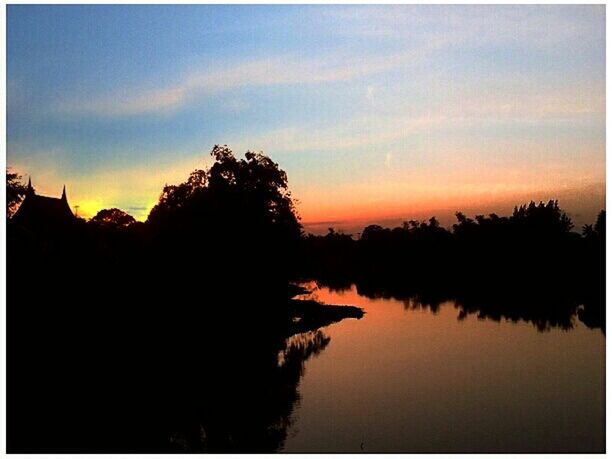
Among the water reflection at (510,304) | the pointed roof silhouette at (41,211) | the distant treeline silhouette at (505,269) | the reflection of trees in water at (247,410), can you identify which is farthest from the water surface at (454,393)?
the pointed roof silhouette at (41,211)

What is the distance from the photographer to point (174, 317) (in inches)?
746

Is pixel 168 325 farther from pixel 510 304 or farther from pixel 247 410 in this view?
pixel 510 304

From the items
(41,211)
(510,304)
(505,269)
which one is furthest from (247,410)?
(505,269)

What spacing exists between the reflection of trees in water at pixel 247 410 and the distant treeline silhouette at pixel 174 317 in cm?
5

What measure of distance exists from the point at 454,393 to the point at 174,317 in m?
8.64

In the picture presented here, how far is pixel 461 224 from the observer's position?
238 feet

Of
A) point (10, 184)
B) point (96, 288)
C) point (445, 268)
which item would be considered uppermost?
point (10, 184)

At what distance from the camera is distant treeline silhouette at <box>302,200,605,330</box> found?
1209 inches

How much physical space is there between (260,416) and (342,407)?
1.87 meters

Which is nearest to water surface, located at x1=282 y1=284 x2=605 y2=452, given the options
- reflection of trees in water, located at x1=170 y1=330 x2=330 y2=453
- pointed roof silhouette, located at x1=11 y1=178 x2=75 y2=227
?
reflection of trees in water, located at x1=170 y1=330 x2=330 y2=453

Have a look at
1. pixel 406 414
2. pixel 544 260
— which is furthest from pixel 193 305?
pixel 544 260

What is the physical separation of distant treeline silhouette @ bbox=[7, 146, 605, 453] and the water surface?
84 centimetres

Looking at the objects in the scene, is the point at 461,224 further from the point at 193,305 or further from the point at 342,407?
the point at 342,407

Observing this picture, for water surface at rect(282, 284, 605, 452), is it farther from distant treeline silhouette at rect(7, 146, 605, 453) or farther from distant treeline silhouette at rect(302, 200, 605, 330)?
distant treeline silhouette at rect(302, 200, 605, 330)
